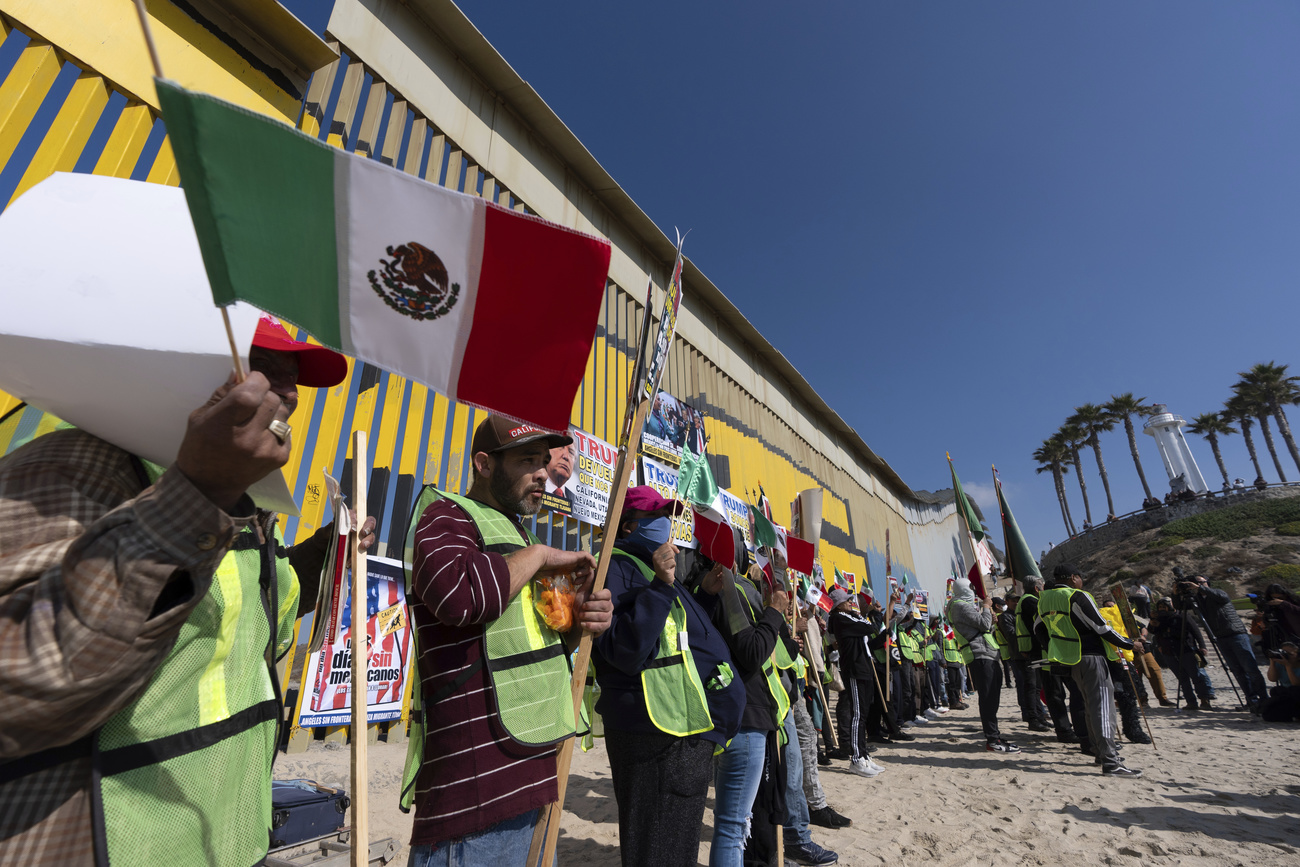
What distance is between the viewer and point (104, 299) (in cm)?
90

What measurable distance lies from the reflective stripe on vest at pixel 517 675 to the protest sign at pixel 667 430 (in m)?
8.03

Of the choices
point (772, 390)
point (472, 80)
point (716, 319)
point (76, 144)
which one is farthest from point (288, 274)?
point (772, 390)

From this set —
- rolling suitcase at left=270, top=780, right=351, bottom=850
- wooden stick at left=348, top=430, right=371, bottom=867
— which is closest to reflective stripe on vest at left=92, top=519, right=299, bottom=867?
wooden stick at left=348, top=430, right=371, bottom=867

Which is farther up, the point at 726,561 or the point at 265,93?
the point at 265,93

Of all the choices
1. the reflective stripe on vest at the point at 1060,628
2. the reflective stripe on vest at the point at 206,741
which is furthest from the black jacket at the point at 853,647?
the reflective stripe on vest at the point at 206,741

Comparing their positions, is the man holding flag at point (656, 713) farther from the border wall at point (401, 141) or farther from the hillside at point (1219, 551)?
the hillside at point (1219, 551)

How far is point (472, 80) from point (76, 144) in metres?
5.87

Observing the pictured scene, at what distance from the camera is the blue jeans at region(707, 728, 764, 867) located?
105 inches

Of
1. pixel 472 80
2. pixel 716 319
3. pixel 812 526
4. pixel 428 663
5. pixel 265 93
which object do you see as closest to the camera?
pixel 428 663

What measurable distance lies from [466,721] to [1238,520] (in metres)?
46.5

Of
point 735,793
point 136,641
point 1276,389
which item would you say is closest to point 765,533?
point 735,793

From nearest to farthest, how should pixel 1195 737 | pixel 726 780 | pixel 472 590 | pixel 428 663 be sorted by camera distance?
pixel 472 590 → pixel 428 663 → pixel 726 780 → pixel 1195 737

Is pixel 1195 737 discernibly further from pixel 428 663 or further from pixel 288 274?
pixel 288 274

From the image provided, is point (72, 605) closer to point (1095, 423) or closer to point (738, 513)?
point (738, 513)
